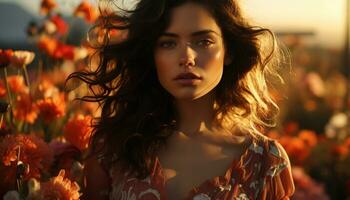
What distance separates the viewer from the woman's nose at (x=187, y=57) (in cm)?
263

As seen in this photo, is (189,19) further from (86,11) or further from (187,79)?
(86,11)

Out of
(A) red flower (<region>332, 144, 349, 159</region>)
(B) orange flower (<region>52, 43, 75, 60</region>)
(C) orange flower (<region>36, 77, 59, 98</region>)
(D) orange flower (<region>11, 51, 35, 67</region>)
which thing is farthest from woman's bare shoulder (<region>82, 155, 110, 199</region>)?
(A) red flower (<region>332, 144, 349, 159</region>)

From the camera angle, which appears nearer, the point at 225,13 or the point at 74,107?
the point at 225,13

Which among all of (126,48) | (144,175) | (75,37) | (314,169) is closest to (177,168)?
(144,175)

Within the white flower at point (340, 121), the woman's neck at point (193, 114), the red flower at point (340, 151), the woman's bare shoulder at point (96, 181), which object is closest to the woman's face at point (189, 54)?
the woman's neck at point (193, 114)

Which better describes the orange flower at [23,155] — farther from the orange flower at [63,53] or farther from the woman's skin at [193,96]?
the orange flower at [63,53]

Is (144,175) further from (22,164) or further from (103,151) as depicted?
(22,164)

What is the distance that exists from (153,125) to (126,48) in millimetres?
270

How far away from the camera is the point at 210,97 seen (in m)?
2.92

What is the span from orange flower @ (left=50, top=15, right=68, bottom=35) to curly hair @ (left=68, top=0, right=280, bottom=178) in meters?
1.41

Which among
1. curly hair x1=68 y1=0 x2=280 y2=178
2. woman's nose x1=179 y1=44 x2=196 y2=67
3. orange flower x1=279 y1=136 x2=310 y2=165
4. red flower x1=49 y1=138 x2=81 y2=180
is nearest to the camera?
woman's nose x1=179 y1=44 x2=196 y2=67

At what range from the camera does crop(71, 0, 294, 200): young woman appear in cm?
272

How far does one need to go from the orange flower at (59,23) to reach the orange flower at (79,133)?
1.43 metres

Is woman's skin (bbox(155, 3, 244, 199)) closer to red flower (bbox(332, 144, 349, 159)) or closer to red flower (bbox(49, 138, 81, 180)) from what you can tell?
red flower (bbox(49, 138, 81, 180))
